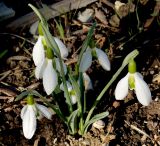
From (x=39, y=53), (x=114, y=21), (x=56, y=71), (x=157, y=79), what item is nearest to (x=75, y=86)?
(x=56, y=71)

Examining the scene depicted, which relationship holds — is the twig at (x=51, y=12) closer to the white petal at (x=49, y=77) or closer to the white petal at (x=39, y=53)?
the white petal at (x=39, y=53)

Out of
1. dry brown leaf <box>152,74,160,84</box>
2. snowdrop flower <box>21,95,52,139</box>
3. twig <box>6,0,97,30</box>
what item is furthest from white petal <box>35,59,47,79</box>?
twig <box>6,0,97,30</box>

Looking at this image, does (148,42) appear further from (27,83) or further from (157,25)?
(27,83)

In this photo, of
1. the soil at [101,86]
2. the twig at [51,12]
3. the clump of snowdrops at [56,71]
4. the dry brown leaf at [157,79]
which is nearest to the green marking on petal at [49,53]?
the clump of snowdrops at [56,71]

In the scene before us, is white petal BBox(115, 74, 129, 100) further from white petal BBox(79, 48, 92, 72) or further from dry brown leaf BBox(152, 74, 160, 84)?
dry brown leaf BBox(152, 74, 160, 84)

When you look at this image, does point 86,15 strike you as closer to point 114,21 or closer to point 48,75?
point 114,21
